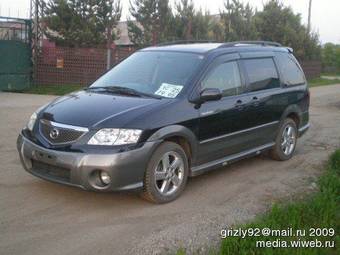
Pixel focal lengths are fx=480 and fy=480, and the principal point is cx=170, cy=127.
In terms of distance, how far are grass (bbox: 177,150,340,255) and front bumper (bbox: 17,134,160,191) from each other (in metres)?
1.15

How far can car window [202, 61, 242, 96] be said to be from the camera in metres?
5.84

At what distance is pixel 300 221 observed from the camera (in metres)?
4.61

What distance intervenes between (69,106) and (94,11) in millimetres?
19658

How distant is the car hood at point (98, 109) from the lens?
489 centimetres

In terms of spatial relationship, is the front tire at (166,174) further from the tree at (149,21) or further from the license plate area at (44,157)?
the tree at (149,21)

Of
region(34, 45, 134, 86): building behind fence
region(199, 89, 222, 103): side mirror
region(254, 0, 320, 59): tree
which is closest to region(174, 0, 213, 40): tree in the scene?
region(254, 0, 320, 59): tree

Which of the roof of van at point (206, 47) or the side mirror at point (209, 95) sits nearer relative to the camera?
the side mirror at point (209, 95)

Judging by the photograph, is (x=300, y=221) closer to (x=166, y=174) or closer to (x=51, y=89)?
(x=166, y=174)

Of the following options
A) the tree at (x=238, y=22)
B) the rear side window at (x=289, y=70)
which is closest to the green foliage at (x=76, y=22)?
the tree at (x=238, y=22)

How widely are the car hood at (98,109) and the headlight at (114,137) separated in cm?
6

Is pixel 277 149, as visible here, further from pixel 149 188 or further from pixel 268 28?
pixel 268 28

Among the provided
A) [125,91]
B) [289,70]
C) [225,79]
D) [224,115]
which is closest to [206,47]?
[225,79]

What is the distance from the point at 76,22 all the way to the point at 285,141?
18.0 metres

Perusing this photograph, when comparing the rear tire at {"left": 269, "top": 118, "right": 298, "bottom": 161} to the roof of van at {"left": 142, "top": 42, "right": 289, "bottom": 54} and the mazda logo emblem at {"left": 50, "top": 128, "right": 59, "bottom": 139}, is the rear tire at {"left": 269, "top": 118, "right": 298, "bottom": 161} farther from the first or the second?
the mazda logo emblem at {"left": 50, "top": 128, "right": 59, "bottom": 139}
